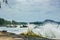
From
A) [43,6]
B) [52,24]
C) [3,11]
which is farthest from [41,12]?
[3,11]

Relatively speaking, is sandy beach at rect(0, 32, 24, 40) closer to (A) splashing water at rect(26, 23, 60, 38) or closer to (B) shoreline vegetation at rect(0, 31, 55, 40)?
(B) shoreline vegetation at rect(0, 31, 55, 40)

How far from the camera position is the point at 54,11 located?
196cm

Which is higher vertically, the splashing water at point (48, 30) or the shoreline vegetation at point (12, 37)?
the splashing water at point (48, 30)

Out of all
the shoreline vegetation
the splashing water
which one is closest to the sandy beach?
the shoreline vegetation

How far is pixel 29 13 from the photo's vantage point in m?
1.97

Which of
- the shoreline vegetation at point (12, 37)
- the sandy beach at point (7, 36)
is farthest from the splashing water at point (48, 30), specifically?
the sandy beach at point (7, 36)

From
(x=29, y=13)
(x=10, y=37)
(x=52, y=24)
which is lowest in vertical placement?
(x=10, y=37)

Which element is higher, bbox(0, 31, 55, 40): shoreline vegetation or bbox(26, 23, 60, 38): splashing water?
bbox(26, 23, 60, 38): splashing water

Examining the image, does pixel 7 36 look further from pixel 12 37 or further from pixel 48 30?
pixel 48 30

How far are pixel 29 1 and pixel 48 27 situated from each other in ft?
1.38

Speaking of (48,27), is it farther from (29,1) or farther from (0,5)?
(0,5)

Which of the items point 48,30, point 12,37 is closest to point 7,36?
point 12,37

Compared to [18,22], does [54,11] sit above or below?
above

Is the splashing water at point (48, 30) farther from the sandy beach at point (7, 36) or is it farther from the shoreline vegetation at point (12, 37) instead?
the sandy beach at point (7, 36)
